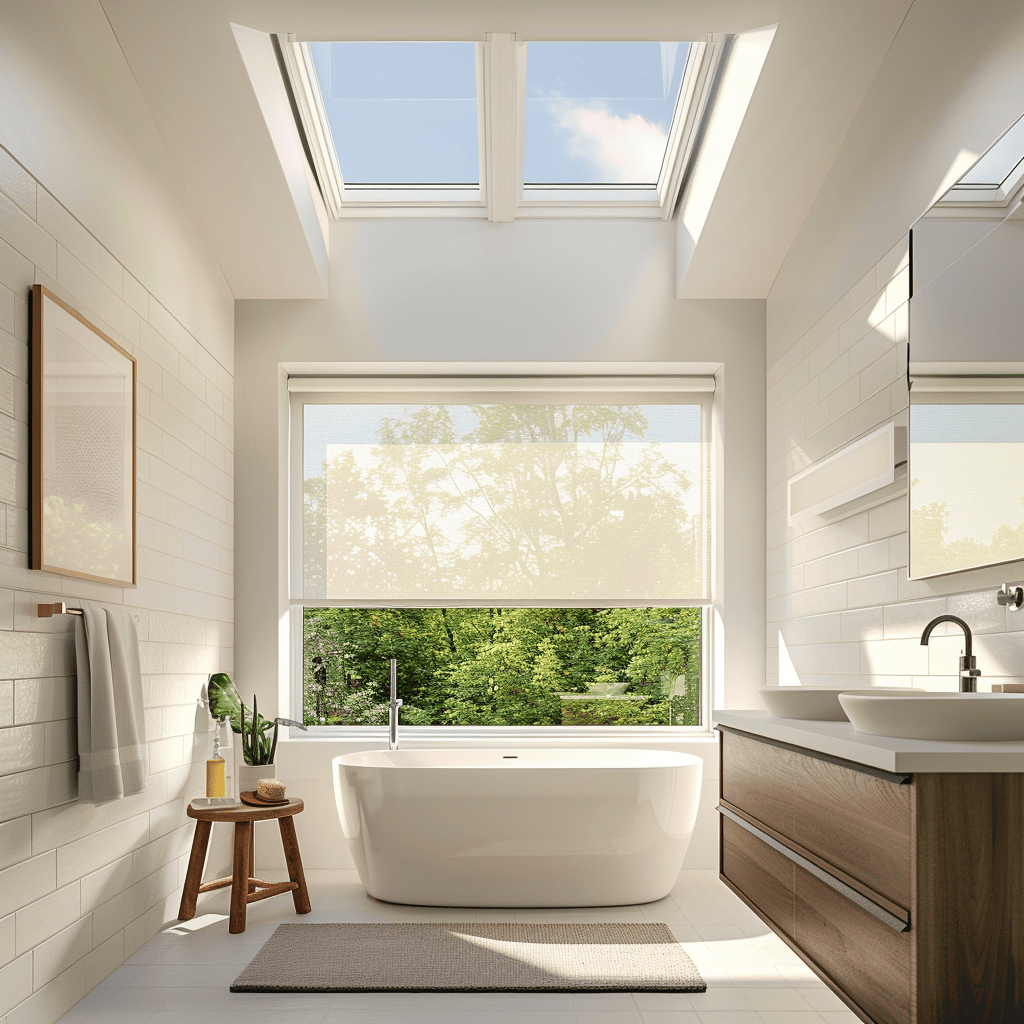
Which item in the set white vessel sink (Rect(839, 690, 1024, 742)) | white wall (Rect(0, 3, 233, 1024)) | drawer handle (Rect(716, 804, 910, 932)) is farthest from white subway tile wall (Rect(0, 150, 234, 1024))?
white vessel sink (Rect(839, 690, 1024, 742))

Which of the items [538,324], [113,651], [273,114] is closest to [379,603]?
[538,324]

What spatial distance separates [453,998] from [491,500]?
242 cm

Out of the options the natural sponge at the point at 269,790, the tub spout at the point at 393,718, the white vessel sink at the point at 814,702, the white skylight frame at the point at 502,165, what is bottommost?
the natural sponge at the point at 269,790

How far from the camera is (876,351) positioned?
129 inches

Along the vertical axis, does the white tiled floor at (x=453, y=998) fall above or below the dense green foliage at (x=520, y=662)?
below

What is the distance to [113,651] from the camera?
117 inches

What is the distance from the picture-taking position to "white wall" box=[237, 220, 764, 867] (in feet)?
15.3

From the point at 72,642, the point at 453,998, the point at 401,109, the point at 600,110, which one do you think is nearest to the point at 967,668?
the point at 453,998

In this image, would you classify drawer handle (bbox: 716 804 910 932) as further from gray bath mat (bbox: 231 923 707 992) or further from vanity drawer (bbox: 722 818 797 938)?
gray bath mat (bbox: 231 923 707 992)

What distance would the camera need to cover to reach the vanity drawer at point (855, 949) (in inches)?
65.4

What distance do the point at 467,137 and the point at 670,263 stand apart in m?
1.15

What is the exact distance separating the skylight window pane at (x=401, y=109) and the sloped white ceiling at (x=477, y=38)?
51 centimetres

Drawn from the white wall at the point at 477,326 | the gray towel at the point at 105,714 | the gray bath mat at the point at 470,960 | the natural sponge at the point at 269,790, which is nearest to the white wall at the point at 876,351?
the white wall at the point at 477,326

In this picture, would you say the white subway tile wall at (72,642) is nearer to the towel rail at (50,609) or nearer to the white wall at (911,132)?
the towel rail at (50,609)
